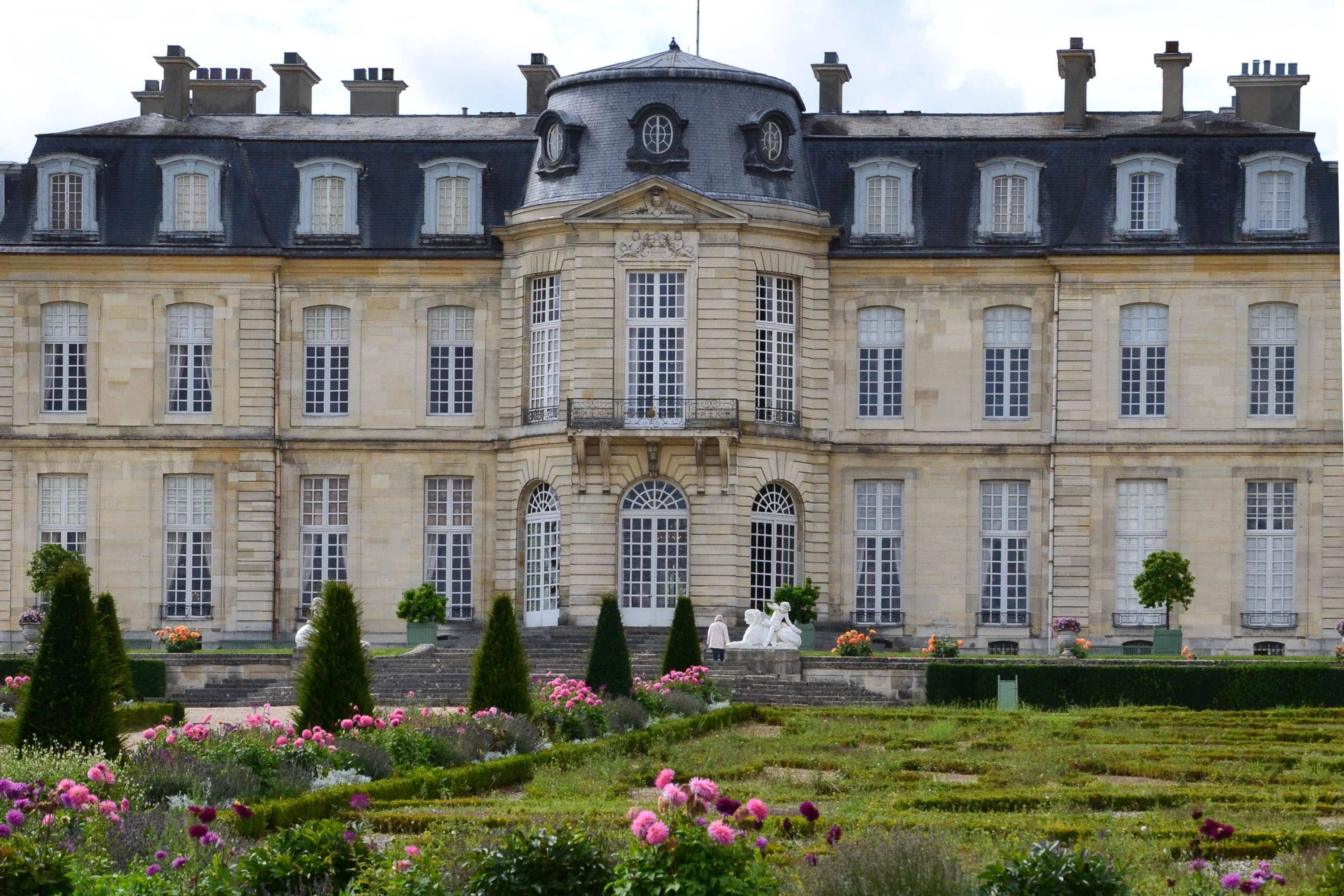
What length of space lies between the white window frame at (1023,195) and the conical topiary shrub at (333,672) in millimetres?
18020

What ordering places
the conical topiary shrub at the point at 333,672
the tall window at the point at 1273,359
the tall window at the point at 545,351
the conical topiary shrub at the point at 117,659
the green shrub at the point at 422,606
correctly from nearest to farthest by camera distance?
the conical topiary shrub at the point at 333,672 < the conical topiary shrub at the point at 117,659 < the green shrub at the point at 422,606 < the tall window at the point at 545,351 < the tall window at the point at 1273,359

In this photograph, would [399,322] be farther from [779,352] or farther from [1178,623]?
[1178,623]

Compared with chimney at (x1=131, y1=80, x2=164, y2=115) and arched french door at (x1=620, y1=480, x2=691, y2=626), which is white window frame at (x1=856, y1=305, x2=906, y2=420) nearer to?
arched french door at (x1=620, y1=480, x2=691, y2=626)

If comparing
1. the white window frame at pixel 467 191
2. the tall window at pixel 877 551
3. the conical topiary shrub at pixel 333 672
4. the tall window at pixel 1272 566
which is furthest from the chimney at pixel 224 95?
the conical topiary shrub at pixel 333 672

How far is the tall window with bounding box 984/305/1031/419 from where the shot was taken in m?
35.6

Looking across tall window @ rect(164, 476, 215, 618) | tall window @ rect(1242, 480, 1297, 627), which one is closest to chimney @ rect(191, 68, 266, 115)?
tall window @ rect(164, 476, 215, 618)

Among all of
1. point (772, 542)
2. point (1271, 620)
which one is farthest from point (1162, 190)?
point (772, 542)

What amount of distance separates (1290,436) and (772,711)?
43.2 ft

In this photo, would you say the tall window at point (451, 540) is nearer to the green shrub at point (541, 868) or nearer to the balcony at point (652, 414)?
the balcony at point (652, 414)

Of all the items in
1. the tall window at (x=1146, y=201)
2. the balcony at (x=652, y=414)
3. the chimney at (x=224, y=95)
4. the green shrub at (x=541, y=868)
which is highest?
the chimney at (x=224, y=95)

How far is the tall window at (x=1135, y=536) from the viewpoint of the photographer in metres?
34.9

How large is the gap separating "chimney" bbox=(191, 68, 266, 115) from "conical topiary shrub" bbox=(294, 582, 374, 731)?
20.8 meters

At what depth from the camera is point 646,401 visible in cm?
3425

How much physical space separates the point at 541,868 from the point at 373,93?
29.6 meters
